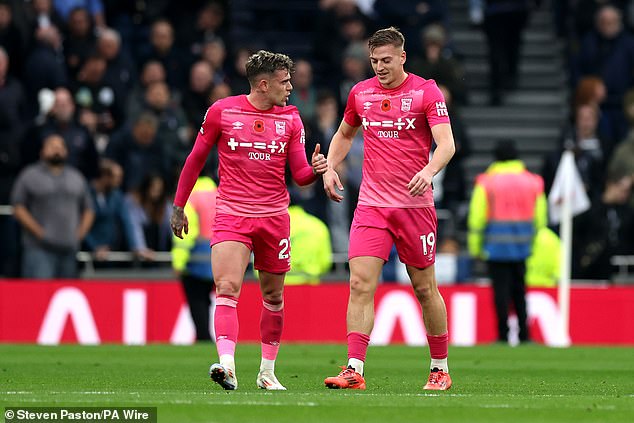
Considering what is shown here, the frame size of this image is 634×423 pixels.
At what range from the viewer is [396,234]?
38.6 ft

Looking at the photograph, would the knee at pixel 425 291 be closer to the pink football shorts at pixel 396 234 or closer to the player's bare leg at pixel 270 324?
the pink football shorts at pixel 396 234

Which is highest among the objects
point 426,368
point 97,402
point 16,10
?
point 16,10

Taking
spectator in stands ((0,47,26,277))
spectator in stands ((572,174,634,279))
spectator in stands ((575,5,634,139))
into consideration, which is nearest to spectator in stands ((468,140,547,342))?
spectator in stands ((572,174,634,279))

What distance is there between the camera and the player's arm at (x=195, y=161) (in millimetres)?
11891

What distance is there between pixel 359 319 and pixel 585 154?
37.6 ft

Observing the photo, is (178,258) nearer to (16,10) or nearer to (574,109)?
Answer: (16,10)

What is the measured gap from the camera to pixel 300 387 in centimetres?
1222

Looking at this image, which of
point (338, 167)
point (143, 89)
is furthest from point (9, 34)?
point (338, 167)

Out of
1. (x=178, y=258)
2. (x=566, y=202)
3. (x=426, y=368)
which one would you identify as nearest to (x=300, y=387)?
(x=426, y=368)

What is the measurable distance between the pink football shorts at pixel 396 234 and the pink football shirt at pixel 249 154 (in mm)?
655

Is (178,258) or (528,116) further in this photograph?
(528,116)

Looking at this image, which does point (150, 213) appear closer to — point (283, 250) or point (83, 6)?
point (83, 6)

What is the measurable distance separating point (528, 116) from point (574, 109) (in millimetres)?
2236

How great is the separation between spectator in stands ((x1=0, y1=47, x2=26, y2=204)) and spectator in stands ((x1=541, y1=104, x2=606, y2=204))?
23.3ft
